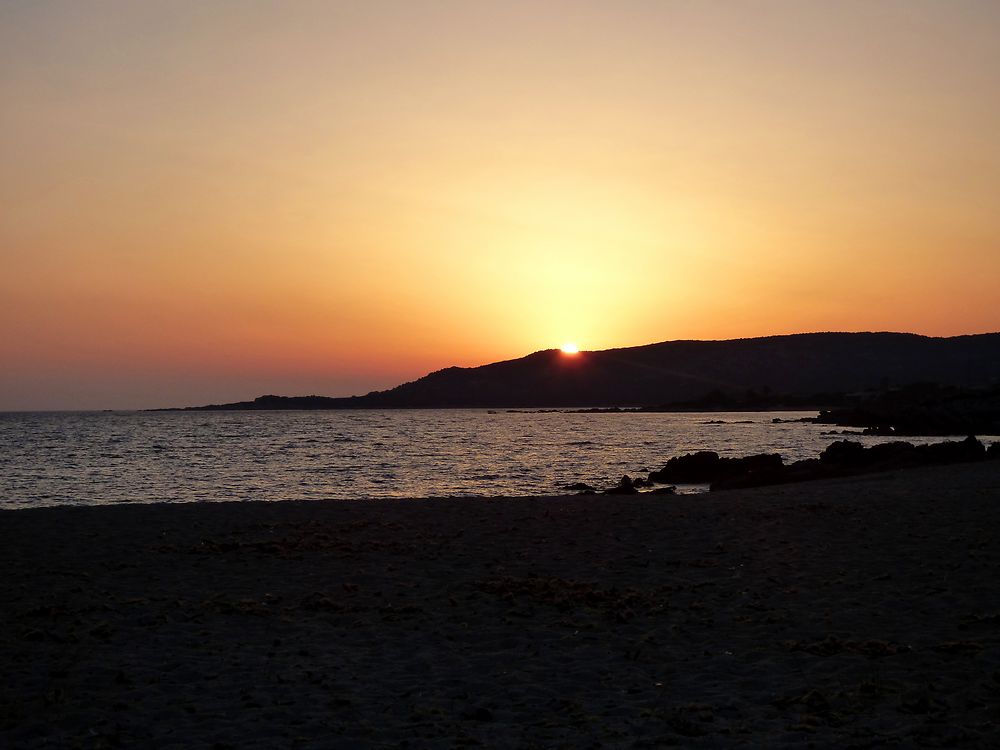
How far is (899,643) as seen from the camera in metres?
9.52

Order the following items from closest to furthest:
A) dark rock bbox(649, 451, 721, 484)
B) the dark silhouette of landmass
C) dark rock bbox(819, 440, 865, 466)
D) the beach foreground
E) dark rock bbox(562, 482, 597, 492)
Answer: the beach foreground
dark rock bbox(819, 440, 865, 466)
dark rock bbox(562, 482, 597, 492)
dark rock bbox(649, 451, 721, 484)
the dark silhouette of landmass

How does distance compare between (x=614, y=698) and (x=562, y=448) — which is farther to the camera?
(x=562, y=448)

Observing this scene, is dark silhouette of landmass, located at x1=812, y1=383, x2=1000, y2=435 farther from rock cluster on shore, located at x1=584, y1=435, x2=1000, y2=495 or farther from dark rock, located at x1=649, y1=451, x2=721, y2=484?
dark rock, located at x1=649, y1=451, x2=721, y2=484

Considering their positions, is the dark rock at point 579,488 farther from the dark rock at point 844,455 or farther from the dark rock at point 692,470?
the dark rock at point 844,455

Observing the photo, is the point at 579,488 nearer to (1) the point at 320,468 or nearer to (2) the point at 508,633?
(1) the point at 320,468

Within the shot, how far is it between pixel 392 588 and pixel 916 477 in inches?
811

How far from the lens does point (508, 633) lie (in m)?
10.7

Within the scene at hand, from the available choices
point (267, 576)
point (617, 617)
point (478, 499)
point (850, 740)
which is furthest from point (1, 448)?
point (850, 740)

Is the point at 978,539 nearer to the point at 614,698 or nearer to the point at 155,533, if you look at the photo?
the point at 614,698

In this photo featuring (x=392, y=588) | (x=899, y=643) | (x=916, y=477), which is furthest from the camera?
(x=916, y=477)

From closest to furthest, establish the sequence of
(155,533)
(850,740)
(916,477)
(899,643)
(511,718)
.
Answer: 1. (850,740)
2. (511,718)
3. (899,643)
4. (155,533)
5. (916,477)

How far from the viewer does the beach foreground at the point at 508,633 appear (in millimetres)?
7410

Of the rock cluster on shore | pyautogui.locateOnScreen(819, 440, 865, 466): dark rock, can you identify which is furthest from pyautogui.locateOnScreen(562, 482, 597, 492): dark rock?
pyautogui.locateOnScreen(819, 440, 865, 466): dark rock

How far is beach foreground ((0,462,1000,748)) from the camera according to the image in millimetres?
7410
